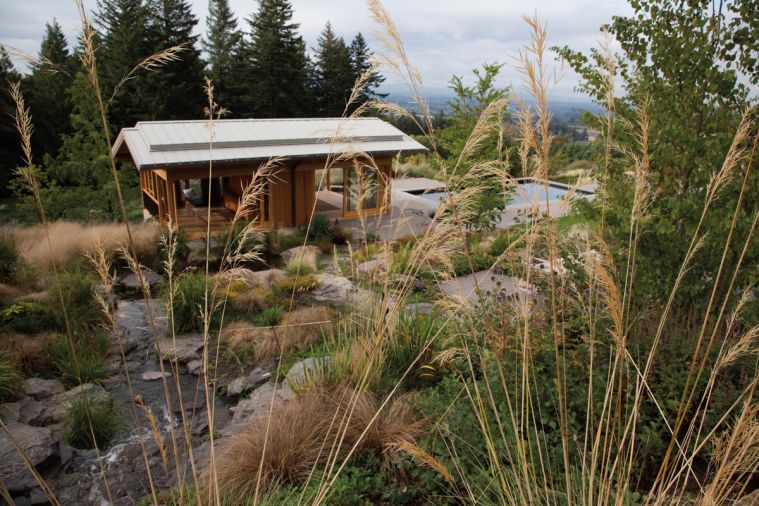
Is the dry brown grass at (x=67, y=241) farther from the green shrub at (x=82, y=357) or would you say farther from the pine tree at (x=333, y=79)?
the pine tree at (x=333, y=79)

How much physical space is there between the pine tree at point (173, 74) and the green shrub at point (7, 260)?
18.4m

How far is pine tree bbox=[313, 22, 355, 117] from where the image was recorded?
104ft

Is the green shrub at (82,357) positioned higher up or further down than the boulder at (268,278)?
further down

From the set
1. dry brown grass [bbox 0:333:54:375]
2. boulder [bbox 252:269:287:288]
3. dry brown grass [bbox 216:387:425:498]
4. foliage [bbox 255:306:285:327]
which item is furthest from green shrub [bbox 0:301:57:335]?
Result: dry brown grass [bbox 216:387:425:498]

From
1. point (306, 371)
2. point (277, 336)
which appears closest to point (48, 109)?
point (277, 336)

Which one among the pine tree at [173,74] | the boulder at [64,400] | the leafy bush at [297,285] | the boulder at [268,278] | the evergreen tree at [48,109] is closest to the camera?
the boulder at [64,400]

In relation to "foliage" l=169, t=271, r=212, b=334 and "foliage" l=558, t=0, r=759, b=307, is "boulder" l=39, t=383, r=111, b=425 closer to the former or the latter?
"foliage" l=169, t=271, r=212, b=334

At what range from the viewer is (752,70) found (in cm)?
338

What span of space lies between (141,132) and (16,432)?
33.5 ft

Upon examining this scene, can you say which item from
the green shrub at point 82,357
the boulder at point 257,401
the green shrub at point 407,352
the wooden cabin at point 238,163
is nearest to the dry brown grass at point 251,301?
the green shrub at point 82,357

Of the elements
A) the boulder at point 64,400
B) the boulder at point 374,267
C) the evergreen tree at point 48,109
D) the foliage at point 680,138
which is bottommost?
the boulder at point 64,400

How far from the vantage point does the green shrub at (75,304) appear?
20.2ft

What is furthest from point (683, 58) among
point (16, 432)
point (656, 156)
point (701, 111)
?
point (16, 432)

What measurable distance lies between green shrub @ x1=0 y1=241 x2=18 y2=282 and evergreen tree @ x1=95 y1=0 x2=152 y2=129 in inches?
690
